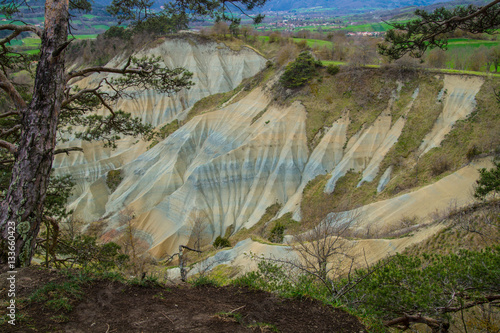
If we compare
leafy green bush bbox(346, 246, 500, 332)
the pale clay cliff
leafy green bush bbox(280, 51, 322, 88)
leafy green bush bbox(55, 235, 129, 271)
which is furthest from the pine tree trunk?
leafy green bush bbox(280, 51, 322, 88)

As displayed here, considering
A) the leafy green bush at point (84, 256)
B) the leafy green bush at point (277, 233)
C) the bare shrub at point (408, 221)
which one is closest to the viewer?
the leafy green bush at point (84, 256)

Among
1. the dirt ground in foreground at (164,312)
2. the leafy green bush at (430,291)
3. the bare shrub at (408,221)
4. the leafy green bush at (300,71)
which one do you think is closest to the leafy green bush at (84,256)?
the dirt ground in foreground at (164,312)

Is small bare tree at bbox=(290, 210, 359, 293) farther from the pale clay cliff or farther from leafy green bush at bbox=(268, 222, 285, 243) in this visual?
the pale clay cliff

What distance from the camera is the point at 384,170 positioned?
29234 millimetres

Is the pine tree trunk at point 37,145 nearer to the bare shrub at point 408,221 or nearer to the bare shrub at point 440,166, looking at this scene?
the bare shrub at point 408,221

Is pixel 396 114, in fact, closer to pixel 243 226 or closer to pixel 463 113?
pixel 463 113

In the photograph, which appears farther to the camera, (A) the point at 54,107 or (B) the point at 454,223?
(B) the point at 454,223

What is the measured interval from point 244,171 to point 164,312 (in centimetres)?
3040

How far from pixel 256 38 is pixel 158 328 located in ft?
238

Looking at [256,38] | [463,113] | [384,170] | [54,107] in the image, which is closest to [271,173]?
[384,170]

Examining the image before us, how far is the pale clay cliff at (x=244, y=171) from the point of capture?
2933 cm

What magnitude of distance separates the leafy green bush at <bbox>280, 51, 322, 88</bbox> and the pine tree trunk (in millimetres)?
34229

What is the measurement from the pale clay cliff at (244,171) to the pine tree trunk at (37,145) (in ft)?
57.6

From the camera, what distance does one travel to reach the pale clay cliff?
2933 centimetres
